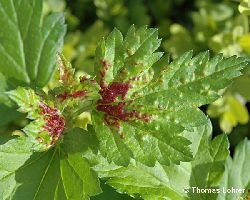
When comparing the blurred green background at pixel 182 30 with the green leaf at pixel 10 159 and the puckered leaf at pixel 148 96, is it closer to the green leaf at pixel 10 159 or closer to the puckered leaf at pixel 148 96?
the puckered leaf at pixel 148 96

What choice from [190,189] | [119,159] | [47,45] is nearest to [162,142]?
[119,159]

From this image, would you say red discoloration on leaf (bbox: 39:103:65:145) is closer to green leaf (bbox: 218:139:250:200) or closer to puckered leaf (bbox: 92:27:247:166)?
puckered leaf (bbox: 92:27:247:166)

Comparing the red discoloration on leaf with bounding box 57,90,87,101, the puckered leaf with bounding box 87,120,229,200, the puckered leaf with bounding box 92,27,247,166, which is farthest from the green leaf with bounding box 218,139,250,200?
the red discoloration on leaf with bounding box 57,90,87,101

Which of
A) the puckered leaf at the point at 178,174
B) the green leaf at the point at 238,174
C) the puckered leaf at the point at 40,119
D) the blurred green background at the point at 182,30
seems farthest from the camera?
the blurred green background at the point at 182,30

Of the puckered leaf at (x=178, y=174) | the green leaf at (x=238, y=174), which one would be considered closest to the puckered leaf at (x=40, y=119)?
the puckered leaf at (x=178, y=174)

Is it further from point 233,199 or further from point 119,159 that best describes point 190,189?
point 119,159

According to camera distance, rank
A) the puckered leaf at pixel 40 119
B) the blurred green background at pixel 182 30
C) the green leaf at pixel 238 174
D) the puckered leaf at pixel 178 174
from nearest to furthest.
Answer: the puckered leaf at pixel 40 119, the puckered leaf at pixel 178 174, the green leaf at pixel 238 174, the blurred green background at pixel 182 30
